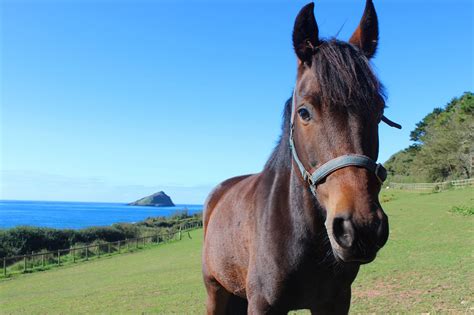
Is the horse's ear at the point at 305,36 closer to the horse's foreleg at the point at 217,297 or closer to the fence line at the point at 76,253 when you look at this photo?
the horse's foreleg at the point at 217,297

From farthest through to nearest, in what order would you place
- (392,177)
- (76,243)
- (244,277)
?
(392,177), (76,243), (244,277)

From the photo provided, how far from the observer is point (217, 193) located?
4.75m

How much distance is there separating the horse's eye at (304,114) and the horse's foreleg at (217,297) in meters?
2.32

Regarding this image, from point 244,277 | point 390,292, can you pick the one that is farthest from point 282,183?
point 390,292

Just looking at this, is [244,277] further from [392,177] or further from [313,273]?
[392,177]

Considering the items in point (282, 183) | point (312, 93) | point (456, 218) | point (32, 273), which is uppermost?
point (312, 93)

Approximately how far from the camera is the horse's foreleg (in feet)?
12.8

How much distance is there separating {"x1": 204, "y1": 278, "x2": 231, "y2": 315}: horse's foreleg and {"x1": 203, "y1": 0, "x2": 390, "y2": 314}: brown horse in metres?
0.74

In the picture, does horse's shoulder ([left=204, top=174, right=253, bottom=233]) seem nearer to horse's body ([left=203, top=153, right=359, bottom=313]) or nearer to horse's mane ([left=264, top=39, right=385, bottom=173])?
horse's body ([left=203, top=153, right=359, bottom=313])

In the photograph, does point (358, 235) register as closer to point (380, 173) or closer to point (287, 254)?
point (380, 173)

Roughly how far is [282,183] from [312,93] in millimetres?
760

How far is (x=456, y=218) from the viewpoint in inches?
796

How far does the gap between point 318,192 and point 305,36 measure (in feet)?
2.95

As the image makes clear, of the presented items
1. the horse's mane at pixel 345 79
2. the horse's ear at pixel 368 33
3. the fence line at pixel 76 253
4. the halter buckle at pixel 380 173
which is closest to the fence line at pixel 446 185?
the fence line at pixel 76 253
